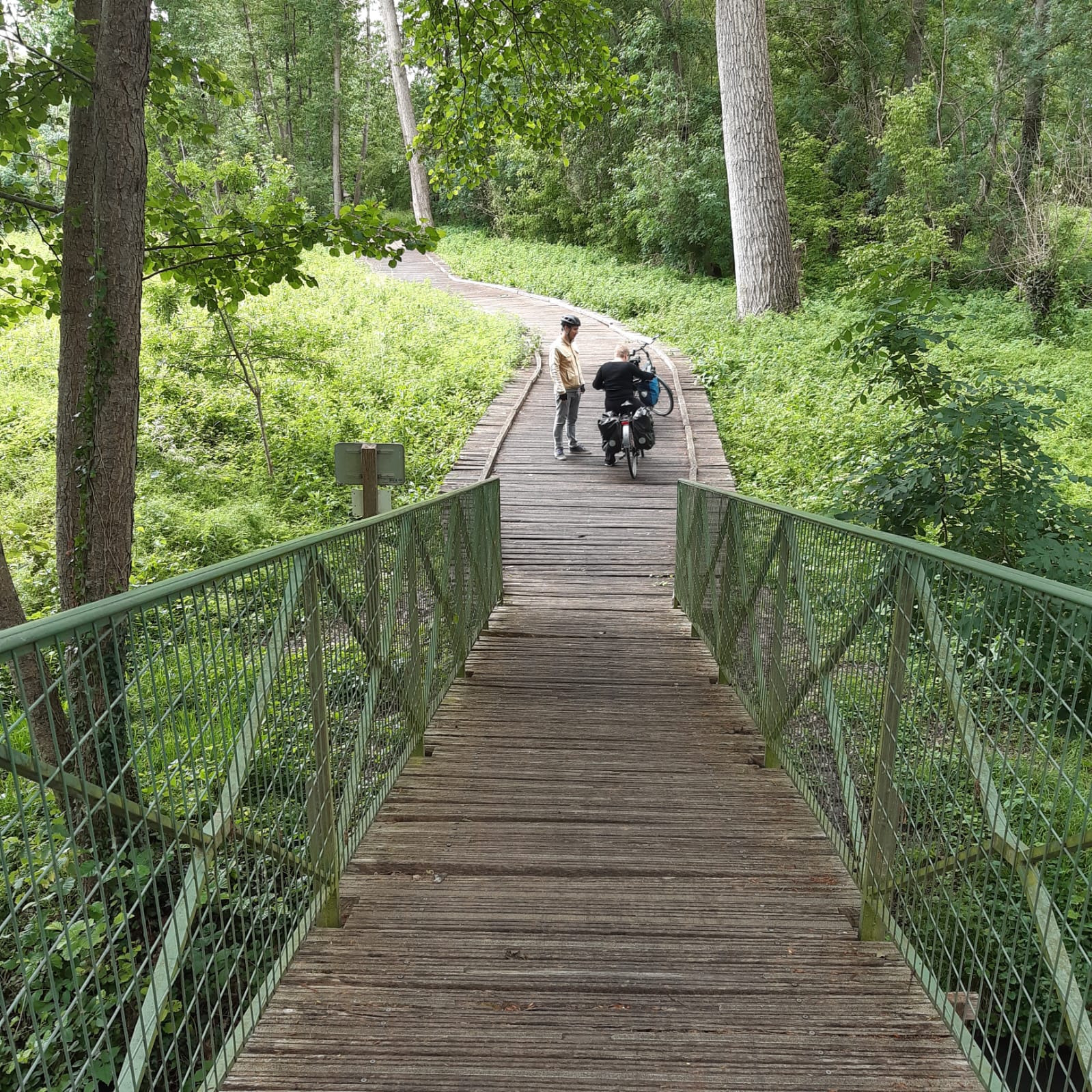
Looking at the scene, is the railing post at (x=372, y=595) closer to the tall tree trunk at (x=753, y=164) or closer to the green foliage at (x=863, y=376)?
the green foliage at (x=863, y=376)

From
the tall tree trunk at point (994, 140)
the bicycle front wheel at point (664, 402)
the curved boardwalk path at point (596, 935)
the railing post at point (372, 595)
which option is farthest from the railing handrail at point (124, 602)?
the tall tree trunk at point (994, 140)

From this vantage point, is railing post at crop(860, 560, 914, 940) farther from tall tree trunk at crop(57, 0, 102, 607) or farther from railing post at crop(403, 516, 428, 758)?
tall tree trunk at crop(57, 0, 102, 607)

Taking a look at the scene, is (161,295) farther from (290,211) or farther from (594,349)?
(594,349)

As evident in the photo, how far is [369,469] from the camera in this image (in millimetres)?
5457

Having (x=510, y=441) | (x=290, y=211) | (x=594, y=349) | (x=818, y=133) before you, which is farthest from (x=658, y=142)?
(x=290, y=211)

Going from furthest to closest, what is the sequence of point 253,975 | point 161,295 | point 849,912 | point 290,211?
point 161,295, point 290,211, point 849,912, point 253,975

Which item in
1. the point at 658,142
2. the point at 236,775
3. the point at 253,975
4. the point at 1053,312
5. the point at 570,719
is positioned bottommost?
the point at 570,719

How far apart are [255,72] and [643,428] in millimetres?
35231

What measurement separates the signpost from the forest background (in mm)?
1729

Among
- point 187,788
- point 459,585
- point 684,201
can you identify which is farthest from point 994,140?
point 187,788

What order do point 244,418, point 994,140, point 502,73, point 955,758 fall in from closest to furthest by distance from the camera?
point 955,758 < point 502,73 < point 244,418 < point 994,140

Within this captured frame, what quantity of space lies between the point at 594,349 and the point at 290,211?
1122 centimetres

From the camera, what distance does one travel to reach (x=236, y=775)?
219cm

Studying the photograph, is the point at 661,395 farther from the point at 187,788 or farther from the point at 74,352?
the point at 187,788
